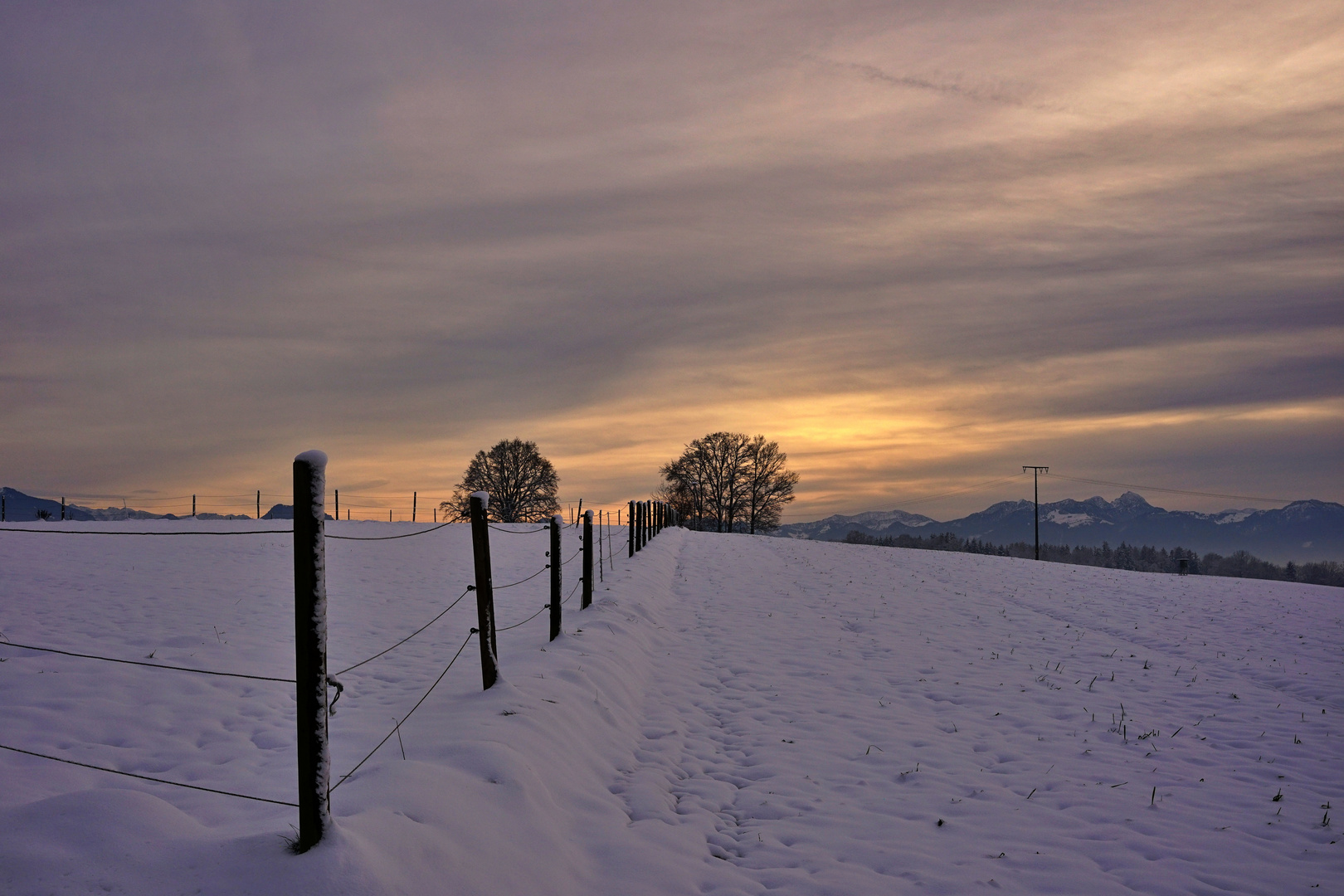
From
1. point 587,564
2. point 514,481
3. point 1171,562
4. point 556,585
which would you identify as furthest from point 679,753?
point 1171,562

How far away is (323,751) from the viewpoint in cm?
394

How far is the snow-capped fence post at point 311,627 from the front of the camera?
3879mm

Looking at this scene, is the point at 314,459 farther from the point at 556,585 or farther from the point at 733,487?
the point at 733,487

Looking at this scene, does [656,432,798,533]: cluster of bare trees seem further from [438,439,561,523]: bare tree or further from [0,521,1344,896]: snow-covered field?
[0,521,1344,896]: snow-covered field

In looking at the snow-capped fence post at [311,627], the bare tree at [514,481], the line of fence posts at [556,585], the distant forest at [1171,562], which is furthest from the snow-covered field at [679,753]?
the distant forest at [1171,562]

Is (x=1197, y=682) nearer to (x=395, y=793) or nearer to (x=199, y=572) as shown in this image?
(x=395, y=793)

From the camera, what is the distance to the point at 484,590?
7145mm

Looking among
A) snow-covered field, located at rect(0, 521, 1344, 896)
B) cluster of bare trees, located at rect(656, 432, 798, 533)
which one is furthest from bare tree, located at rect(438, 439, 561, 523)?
snow-covered field, located at rect(0, 521, 1344, 896)

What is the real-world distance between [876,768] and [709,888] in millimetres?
2818

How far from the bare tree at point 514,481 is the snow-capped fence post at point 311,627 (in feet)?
200

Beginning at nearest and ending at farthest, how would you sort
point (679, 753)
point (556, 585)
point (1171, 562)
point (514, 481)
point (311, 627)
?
point (311, 627), point (679, 753), point (556, 585), point (514, 481), point (1171, 562)

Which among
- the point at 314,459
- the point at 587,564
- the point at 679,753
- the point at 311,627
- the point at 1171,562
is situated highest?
→ the point at 314,459

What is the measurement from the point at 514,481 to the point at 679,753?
6023 centimetres

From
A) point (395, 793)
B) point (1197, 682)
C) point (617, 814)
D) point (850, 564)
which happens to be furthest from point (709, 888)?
point (850, 564)
